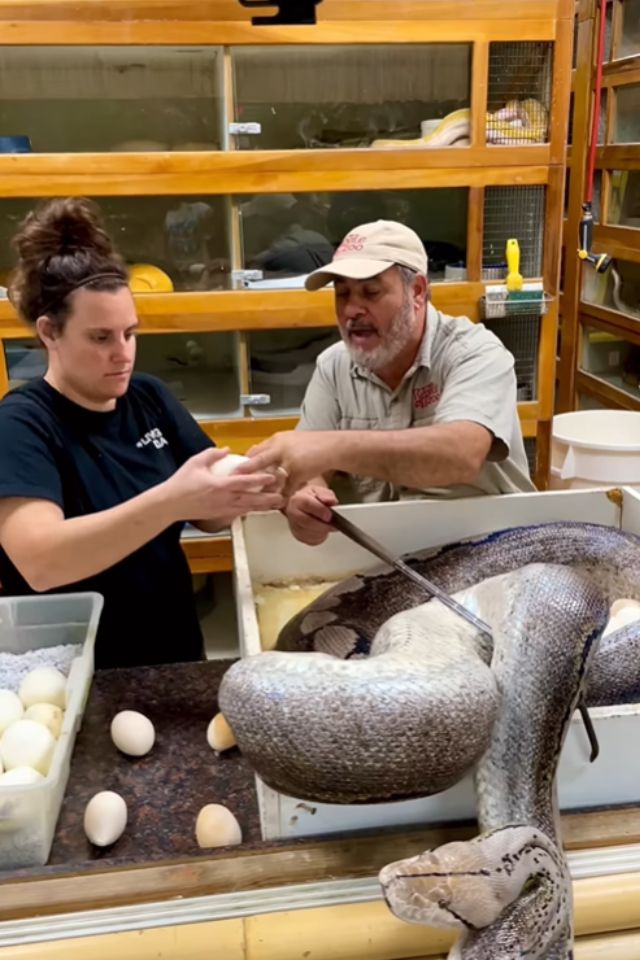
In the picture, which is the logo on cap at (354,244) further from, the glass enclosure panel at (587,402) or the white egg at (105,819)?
the glass enclosure panel at (587,402)

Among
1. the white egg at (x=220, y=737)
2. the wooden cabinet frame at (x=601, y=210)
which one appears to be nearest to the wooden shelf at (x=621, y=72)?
the wooden cabinet frame at (x=601, y=210)

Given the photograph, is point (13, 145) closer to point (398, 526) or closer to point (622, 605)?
point (398, 526)

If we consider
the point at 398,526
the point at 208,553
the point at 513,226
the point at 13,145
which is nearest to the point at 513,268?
the point at 513,226

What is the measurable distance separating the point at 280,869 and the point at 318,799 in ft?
0.35

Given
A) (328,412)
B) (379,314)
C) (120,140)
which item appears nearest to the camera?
(379,314)

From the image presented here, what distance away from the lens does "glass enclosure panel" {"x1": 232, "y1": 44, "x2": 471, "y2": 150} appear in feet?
9.11

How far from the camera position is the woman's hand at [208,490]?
4.18ft

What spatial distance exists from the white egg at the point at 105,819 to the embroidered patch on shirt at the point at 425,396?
109cm

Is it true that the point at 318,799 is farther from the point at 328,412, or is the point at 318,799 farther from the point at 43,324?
the point at 328,412

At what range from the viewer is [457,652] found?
99 cm

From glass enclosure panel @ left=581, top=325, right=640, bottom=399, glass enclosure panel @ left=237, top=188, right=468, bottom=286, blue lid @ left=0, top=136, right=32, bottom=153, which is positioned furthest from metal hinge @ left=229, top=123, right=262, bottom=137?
glass enclosure panel @ left=581, top=325, right=640, bottom=399

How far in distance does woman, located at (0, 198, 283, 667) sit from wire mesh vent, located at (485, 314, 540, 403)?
1.50 m

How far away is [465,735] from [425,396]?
1.10 m

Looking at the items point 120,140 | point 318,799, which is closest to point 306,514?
point 318,799
